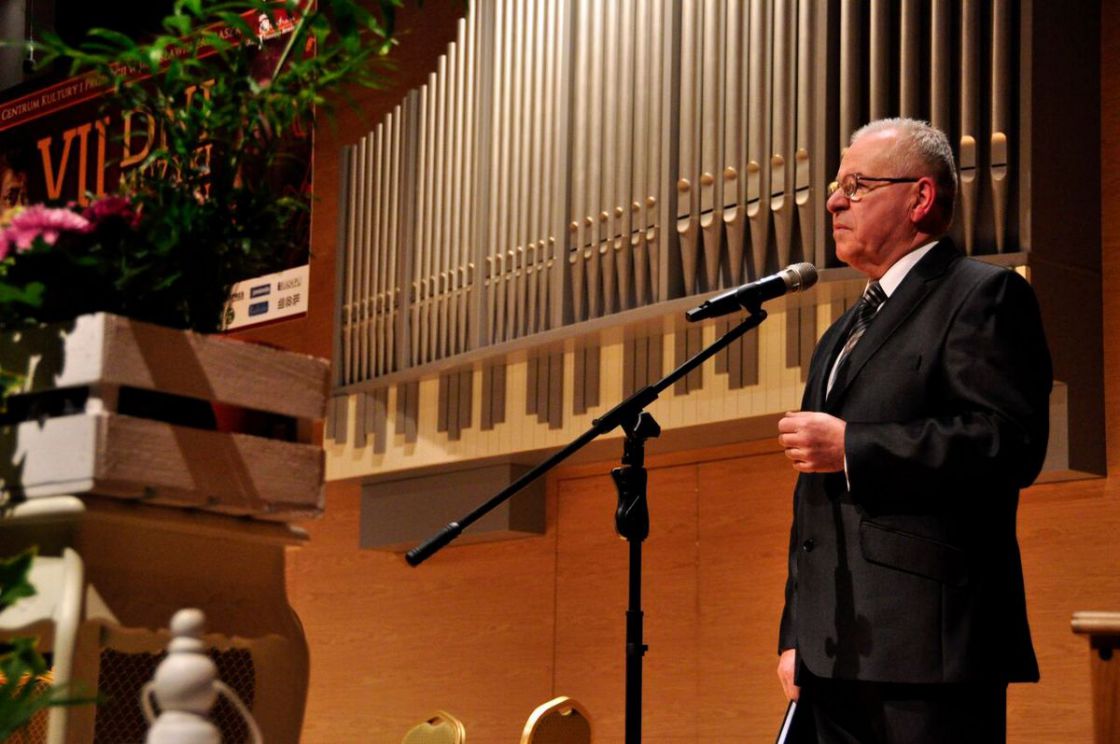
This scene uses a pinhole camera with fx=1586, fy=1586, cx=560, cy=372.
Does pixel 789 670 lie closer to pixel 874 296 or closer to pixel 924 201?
pixel 874 296

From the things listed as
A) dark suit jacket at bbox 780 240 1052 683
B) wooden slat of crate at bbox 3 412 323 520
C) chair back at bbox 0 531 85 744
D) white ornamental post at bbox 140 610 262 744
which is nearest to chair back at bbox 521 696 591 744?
dark suit jacket at bbox 780 240 1052 683

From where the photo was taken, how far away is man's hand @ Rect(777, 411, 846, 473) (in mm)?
2307

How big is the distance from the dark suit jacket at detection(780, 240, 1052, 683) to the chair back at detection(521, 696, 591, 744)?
4.36 ft

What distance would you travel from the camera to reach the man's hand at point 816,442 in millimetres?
2307

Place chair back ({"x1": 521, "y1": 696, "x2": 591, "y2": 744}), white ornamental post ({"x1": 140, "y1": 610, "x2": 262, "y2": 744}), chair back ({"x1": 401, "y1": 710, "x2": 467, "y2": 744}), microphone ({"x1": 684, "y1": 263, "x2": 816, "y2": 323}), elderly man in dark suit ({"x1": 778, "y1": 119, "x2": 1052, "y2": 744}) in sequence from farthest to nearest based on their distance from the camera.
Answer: chair back ({"x1": 401, "y1": 710, "x2": 467, "y2": 744}) → chair back ({"x1": 521, "y1": 696, "x2": 591, "y2": 744}) → microphone ({"x1": 684, "y1": 263, "x2": 816, "y2": 323}) → elderly man in dark suit ({"x1": 778, "y1": 119, "x2": 1052, "y2": 744}) → white ornamental post ({"x1": 140, "y1": 610, "x2": 262, "y2": 744})

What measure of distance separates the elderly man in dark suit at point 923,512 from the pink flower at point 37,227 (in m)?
1.07

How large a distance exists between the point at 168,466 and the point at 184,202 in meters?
0.32

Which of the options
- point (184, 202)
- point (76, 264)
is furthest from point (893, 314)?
point (76, 264)

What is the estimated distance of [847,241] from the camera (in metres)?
2.54

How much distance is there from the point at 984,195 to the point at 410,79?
276 centimetres

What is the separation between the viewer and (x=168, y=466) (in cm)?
175

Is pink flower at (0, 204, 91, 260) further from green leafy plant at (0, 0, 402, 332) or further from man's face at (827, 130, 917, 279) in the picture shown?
man's face at (827, 130, 917, 279)

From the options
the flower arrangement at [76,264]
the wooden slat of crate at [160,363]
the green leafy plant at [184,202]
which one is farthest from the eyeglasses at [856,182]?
the flower arrangement at [76,264]

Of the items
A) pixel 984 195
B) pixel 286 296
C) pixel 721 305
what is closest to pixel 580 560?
pixel 286 296
